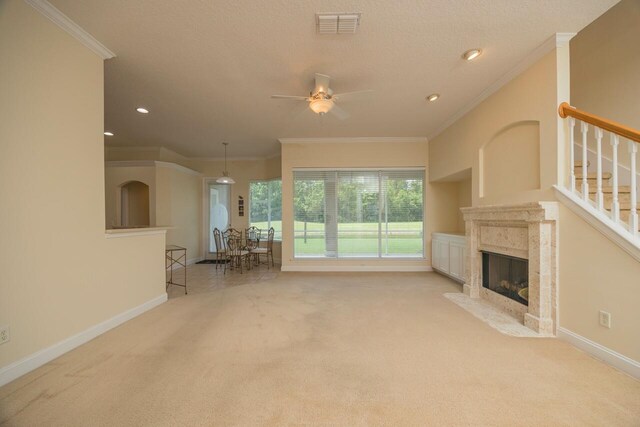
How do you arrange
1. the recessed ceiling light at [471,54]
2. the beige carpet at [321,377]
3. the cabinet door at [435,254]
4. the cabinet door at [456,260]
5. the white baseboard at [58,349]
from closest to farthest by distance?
the beige carpet at [321,377] → the white baseboard at [58,349] → the recessed ceiling light at [471,54] → the cabinet door at [456,260] → the cabinet door at [435,254]

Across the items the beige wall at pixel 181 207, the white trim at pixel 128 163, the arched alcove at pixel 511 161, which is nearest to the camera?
the arched alcove at pixel 511 161

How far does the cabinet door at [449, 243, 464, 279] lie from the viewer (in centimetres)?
417

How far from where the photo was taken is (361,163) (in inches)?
217

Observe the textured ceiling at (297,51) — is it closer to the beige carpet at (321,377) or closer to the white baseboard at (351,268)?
the beige carpet at (321,377)

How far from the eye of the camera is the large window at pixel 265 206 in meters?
7.09

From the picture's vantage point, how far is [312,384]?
5.69 ft

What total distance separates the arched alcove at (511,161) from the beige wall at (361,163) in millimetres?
1944

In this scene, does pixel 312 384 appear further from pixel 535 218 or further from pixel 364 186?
pixel 364 186

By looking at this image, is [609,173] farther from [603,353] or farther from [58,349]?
[58,349]

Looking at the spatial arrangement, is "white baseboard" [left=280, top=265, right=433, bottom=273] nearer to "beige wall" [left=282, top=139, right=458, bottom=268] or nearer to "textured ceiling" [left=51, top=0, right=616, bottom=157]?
"beige wall" [left=282, top=139, right=458, bottom=268]

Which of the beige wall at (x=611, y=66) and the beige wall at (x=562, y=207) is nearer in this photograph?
the beige wall at (x=562, y=207)

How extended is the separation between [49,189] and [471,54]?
419 centimetres

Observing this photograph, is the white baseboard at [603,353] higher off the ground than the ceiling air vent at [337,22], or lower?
lower

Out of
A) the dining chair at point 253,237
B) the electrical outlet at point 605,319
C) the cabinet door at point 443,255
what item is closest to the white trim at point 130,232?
the dining chair at point 253,237
